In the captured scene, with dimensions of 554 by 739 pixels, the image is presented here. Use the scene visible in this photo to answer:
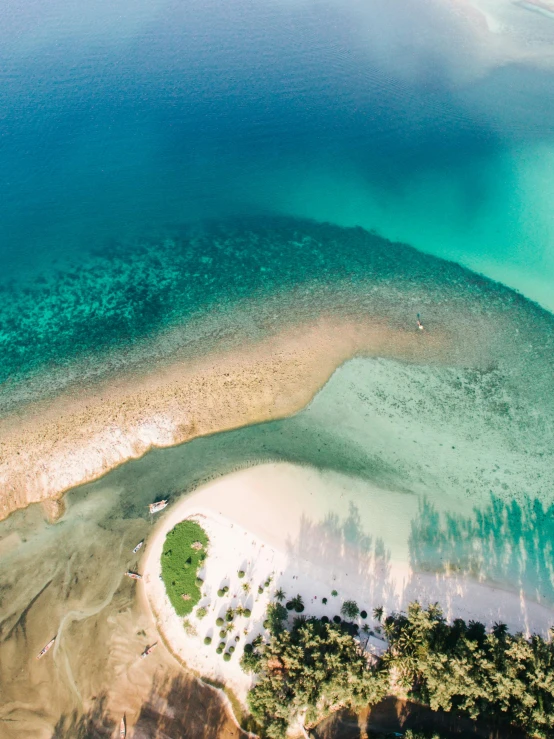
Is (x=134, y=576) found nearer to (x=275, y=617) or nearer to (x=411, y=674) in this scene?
(x=275, y=617)

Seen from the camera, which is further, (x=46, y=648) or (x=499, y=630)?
(x=46, y=648)

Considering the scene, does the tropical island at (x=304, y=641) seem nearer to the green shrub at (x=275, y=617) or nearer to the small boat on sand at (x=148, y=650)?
the green shrub at (x=275, y=617)

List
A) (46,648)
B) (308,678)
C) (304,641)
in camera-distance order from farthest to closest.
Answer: (46,648) → (304,641) → (308,678)

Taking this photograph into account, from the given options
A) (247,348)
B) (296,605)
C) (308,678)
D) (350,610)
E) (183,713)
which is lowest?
(183,713)

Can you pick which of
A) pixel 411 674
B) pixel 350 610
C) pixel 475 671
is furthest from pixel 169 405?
pixel 475 671

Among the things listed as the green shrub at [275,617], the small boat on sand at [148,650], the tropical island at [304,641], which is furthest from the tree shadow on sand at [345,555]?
the small boat on sand at [148,650]

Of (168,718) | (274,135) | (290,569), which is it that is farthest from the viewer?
(274,135)
